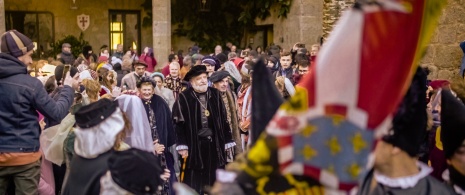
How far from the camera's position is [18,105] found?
535cm

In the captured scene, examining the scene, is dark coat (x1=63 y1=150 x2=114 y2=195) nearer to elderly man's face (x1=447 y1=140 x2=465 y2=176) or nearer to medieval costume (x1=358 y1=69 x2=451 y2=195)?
medieval costume (x1=358 y1=69 x2=451 y2=195)

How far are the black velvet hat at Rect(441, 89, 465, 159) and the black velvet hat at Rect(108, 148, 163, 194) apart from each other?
1.30 m

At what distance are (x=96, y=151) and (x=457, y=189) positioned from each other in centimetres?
181

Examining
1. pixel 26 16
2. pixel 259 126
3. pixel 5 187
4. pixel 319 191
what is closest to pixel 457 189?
pixel 259 126

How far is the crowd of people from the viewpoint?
2.79m

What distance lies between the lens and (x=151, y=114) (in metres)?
7.30

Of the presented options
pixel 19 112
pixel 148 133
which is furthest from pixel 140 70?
pixel 19 112

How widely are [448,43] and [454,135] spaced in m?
5.82

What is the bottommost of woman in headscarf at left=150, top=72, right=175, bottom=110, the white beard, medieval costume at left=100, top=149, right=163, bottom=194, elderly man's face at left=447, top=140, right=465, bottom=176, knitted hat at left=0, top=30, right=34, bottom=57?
woman in headscarf at left=150, top=72, right=175, bottom=110

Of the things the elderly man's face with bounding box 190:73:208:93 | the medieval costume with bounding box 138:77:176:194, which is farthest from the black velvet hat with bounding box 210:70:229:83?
the medieval costume with bounding box 138:77:176:194

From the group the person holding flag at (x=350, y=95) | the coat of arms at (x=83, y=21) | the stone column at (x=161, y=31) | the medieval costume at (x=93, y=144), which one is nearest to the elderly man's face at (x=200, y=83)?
the medieval costume at (x=93, y=144)

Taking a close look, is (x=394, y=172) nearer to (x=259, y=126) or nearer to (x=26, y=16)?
(x=259, y=126)

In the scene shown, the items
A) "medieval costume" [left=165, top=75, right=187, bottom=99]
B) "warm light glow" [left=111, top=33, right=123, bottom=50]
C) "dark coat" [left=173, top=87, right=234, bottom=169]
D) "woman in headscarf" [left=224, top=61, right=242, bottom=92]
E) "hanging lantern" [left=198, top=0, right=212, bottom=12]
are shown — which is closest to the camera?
"dark coat" [left=173, top=87, right=234, bottom=169]

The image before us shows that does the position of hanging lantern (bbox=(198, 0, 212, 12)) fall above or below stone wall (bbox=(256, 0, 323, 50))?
above
